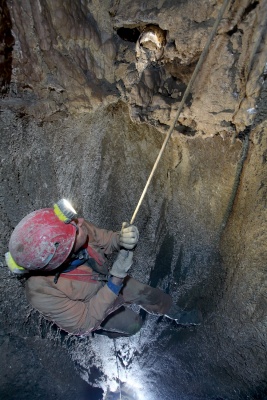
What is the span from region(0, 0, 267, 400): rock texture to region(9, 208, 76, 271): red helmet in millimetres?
430

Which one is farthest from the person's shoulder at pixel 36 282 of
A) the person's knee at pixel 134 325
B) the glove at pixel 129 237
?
the person's knee at pixel 134 325

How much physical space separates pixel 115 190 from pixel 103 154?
0.45 metres

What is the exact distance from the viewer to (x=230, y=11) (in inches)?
79.3

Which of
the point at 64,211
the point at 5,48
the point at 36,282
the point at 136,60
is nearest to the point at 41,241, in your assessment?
the point at 64,211

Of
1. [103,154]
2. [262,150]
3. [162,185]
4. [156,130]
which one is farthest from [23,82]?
[262,150]

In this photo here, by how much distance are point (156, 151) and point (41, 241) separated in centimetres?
155

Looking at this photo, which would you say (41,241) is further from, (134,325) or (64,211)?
(134,325)

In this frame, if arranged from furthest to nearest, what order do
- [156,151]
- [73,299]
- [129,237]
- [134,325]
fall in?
1. [134,325]
2. [156,151]
3. [73,299]
4. [129,237]

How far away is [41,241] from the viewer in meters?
1.96

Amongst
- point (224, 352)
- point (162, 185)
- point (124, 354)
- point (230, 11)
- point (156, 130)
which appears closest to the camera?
point (230, 11)

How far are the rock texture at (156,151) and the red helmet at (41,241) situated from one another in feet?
1.41

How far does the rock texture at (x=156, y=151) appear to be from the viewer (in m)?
2.17

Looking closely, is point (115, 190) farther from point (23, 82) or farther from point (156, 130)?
point (23, 82)

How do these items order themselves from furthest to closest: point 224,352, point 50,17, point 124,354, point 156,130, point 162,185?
1. point 124,354
2. point 162,185
3. point 156,130
4. point 224,352
5. point 50,17
